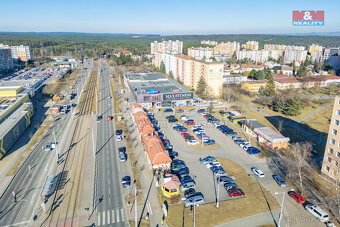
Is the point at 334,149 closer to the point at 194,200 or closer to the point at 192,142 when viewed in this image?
the point at 194,200

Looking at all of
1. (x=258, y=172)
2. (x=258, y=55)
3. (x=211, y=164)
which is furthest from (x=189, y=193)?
(x=258, y=55)

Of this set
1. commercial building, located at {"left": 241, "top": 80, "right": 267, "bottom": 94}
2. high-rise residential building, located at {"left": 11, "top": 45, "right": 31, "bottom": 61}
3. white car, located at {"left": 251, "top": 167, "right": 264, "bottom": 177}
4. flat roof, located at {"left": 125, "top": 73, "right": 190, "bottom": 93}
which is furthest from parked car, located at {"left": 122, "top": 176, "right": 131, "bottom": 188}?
high-rise residential building, located at {"left": 11, "top": 45, "right": 31, "bottom": 61}

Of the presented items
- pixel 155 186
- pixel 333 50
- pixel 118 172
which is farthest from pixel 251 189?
pixel 333 50

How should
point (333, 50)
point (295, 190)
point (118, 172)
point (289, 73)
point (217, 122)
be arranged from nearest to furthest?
point (295, 190)
point (118, 172)
point (217, 122)
point (289, 73)
point (333, 50)

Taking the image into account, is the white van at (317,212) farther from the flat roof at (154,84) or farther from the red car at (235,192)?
the flat roof at (154,84)

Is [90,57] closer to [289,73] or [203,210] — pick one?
[289,73]

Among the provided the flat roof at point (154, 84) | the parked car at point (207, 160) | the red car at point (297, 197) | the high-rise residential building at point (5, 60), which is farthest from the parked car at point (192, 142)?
the high-rise residential building at point (5, 60)
